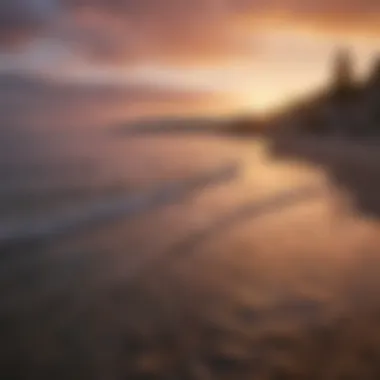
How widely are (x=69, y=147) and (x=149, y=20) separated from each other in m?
1.25

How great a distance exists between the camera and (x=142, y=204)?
1.75 meters

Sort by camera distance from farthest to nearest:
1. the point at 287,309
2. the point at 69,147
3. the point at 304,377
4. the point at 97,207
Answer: the point at 69,147 < the point at 97,207 < the point at 287,309 < the point at 304,377

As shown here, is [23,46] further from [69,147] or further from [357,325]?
[357,325]

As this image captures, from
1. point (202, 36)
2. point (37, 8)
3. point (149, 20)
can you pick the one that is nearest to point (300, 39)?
point (202, 36)

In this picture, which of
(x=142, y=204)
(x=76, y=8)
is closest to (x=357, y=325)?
(x=142, y=204)

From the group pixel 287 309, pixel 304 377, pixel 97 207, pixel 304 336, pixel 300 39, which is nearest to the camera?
pixel 304 377

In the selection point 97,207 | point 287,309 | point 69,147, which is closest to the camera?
point 287,309

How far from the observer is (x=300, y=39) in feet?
7.14

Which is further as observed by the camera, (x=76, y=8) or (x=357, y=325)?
(x=76, y=8)

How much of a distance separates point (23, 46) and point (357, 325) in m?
2.06

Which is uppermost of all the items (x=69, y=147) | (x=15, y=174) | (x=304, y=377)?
(x=69, y=147)

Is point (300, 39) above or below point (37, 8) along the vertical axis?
below

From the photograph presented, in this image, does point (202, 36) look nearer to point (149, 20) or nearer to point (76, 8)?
point (149, 20)

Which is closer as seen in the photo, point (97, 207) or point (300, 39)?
point (97, 207)
